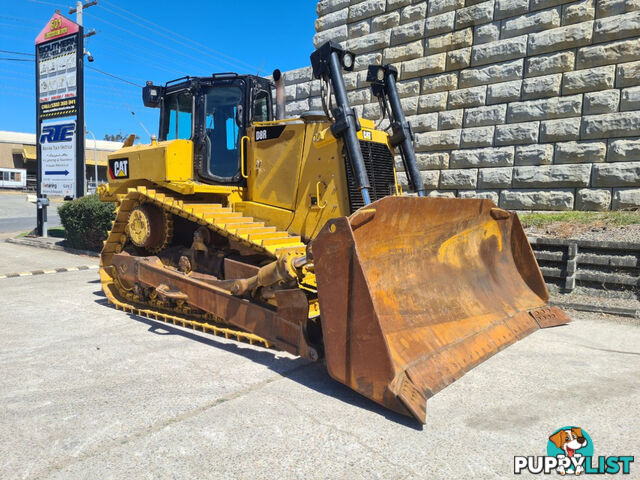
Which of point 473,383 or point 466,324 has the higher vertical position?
point 466,324

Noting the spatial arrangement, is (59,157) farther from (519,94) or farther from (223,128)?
(519,94)

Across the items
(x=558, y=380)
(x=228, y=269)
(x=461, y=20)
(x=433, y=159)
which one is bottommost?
(x=558, y=380)

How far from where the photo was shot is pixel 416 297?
155 inches

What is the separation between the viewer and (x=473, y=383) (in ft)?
12.3

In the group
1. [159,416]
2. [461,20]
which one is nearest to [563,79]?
[461,20]

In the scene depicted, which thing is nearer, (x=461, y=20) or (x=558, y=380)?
(x=558, y=380)

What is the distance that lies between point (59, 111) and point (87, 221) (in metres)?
4.30

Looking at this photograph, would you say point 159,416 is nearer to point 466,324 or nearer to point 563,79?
point 466,324

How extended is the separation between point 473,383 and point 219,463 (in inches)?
83.5

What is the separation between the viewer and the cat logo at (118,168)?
6.71m

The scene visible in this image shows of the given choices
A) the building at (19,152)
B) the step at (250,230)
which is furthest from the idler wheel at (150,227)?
the building at (19,152)

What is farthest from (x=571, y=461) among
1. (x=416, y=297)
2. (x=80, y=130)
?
(x=80, y=130)

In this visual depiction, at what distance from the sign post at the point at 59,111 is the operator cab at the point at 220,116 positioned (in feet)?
30.4

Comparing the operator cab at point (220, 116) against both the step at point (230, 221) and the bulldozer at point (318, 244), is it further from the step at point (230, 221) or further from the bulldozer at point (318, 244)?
the step at point (230, 221)
